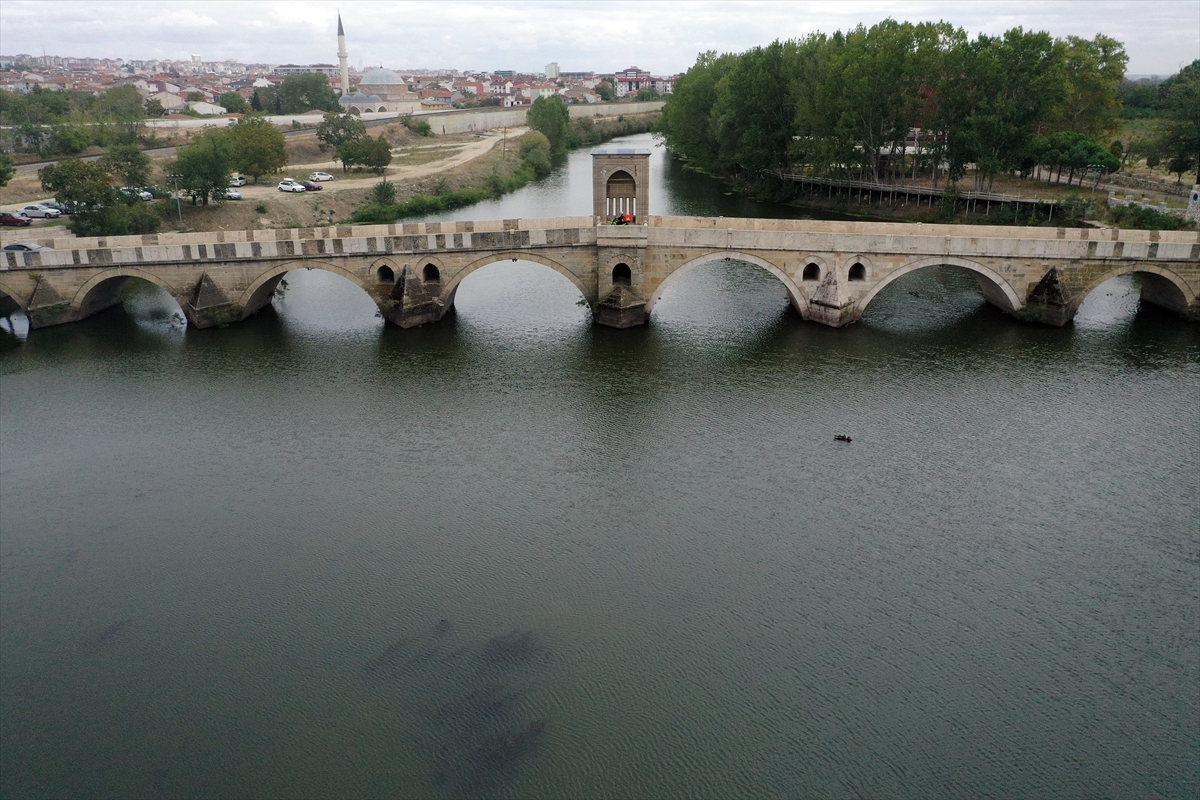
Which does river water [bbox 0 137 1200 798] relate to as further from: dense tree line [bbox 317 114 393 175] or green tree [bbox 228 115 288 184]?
dense tree line [bbox 317 114 393 175]

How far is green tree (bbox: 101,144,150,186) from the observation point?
144 feet

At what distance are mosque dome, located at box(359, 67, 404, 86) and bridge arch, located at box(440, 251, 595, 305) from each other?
12352 centimetres

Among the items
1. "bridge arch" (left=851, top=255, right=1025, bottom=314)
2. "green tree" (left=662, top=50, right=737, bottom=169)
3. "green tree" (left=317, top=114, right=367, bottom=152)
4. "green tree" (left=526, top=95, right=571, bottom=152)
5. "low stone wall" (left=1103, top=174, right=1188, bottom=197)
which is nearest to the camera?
"bridge arch" (left=851, top=255, right=1025, bottom=314)

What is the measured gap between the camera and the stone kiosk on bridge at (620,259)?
29.1m

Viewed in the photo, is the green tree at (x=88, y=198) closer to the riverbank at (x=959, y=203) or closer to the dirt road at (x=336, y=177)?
the dirt road at (x=336, y=177)

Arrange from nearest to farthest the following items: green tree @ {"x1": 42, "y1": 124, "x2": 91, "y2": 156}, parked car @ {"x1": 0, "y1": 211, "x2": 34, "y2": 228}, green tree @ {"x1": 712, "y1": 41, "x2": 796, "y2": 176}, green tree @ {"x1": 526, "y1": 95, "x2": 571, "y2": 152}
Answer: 1. parked car @ {"x1": 0, "y1": 211, "x2": 34, "y2": 228}
2. green tree @ {"x1": 42, "y1": 124, "x2": 91, "y2": 156}
3. green tree @ {"x1": 712, "y1": 41, "x2": 796, "y2": 176}
4. green tree @ {"x1": 526, "y1": 95, "x2": 571, "y2": 152}

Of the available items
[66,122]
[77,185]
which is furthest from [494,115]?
[77,185]

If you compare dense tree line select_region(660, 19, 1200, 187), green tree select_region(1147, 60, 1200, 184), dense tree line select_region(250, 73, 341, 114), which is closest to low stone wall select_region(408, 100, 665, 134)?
dense tree line select_region(250, 73, 341, 114)

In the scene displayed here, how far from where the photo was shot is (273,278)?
109ft

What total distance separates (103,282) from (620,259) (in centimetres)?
1986

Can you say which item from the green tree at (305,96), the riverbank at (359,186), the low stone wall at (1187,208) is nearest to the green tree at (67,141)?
the riverbank at (359,186)

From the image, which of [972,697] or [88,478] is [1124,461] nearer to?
[972,697]

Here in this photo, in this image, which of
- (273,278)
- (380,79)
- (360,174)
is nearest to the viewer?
(273,278)

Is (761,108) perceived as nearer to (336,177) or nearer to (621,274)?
(336,177)
